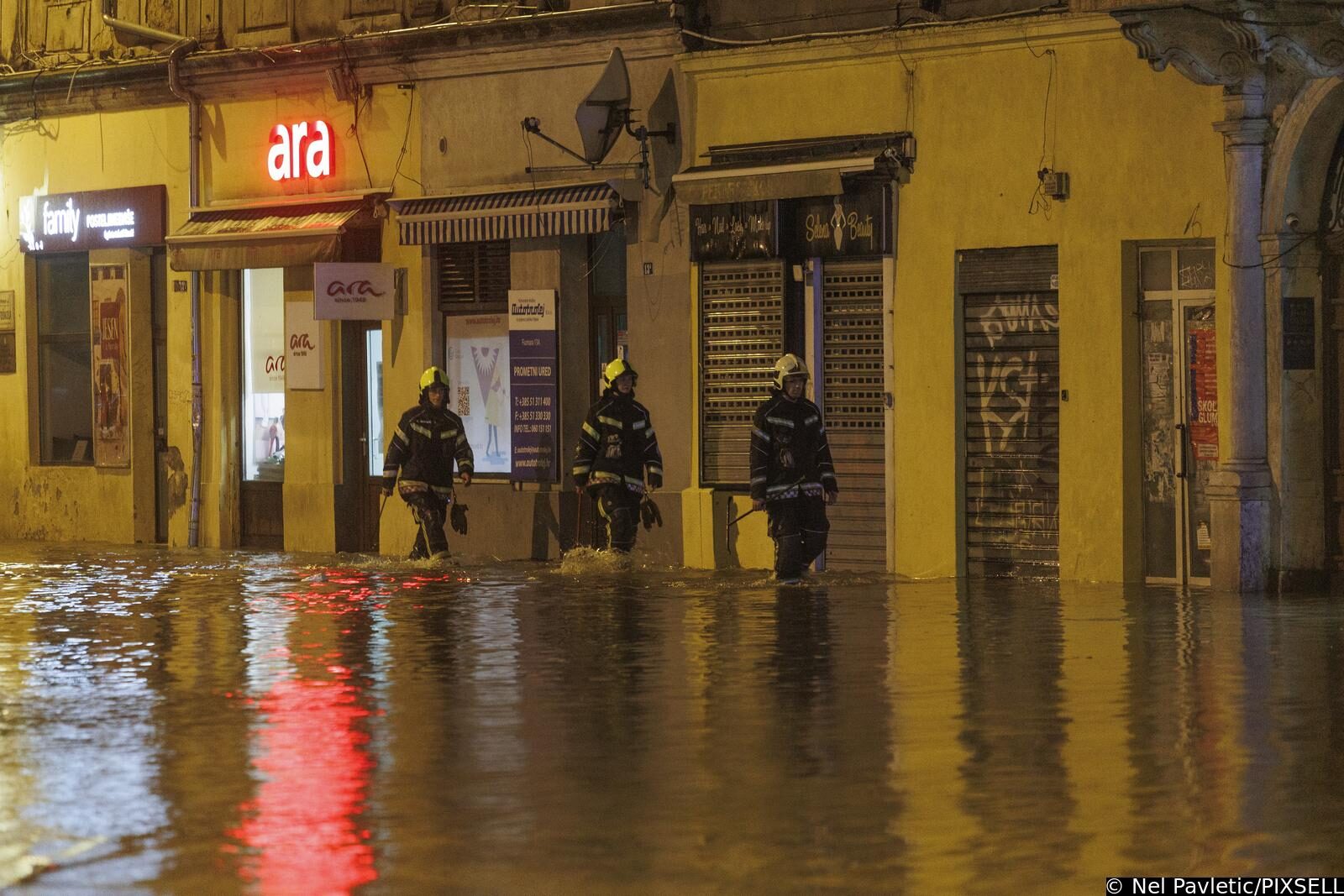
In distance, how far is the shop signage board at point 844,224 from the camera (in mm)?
20000

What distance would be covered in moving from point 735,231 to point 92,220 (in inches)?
357

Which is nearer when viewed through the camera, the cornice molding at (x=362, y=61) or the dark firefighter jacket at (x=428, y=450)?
the dark firefighter jacket at (x=428, y=450)

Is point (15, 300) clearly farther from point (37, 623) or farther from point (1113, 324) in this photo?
point (1113, 324)

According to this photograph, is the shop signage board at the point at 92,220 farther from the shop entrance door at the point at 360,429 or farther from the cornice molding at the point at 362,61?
the shop entrance door at the point at 360,429

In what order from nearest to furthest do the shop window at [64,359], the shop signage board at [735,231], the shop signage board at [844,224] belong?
the shop signage board at [844,224] → the shop signage board at [735,231] → the shop window at [64,359]

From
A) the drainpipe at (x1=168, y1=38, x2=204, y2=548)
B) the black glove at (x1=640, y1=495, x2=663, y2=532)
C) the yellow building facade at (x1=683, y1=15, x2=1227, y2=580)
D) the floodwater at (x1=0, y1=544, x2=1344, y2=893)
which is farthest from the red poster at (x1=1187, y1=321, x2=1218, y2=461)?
the drainpipe at (x1=168, y1=38, x2=204, y2=548)

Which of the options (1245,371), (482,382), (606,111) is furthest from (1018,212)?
(482,382)

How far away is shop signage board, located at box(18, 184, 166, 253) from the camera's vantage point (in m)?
25.8

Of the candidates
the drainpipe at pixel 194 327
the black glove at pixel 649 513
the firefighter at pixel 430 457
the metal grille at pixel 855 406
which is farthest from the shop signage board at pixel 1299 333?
the drainpipe at pixel 194 327

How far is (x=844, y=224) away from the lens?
2025 centimetres

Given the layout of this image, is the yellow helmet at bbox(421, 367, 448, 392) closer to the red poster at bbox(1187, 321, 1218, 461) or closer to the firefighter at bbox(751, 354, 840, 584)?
the firefighter at bbox(751, 354, 840, 584)

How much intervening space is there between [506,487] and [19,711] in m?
11.3

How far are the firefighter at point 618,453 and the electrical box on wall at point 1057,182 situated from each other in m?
4.16

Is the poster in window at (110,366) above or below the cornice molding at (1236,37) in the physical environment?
below
